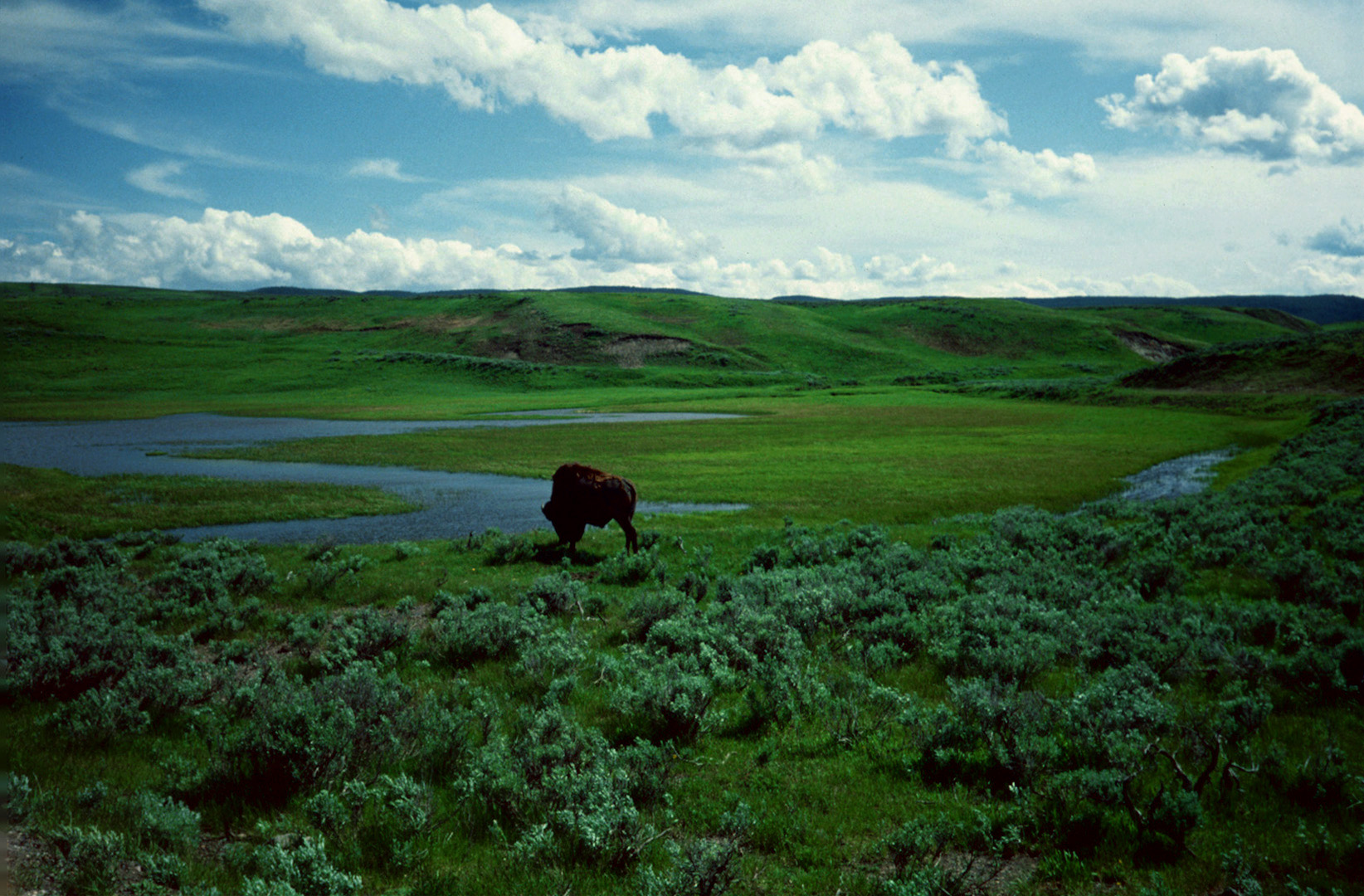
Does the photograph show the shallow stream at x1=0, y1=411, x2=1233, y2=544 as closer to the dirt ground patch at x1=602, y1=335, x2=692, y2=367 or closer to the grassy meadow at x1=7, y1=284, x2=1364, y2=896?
the grassy meadow at x1=7, y1=284, x2=1364, y2=896

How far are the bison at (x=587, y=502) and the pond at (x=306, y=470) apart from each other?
5366 millimetres

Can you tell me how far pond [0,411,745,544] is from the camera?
2689cm

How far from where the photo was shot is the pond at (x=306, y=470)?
88.2 ft

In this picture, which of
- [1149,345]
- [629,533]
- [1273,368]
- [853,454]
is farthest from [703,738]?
[1149,345]

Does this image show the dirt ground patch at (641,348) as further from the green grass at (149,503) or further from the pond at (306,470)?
the green grass at (149,503)

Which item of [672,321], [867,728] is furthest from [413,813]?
[672,321]

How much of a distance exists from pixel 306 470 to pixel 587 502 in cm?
2748

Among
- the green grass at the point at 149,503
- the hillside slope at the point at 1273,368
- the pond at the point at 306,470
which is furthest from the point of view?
the hillside slope at the point at 1273,368

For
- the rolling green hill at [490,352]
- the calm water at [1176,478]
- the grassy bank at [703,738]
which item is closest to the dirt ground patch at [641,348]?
the rolling green hill at [490,352]

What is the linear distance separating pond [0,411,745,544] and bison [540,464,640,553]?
537 cm

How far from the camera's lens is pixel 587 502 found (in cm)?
2116

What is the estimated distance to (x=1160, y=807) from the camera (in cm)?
663

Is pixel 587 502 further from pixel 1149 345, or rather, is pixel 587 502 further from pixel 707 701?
pixel 1149 345

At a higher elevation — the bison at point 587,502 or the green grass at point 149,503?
the bison at point 587,502
